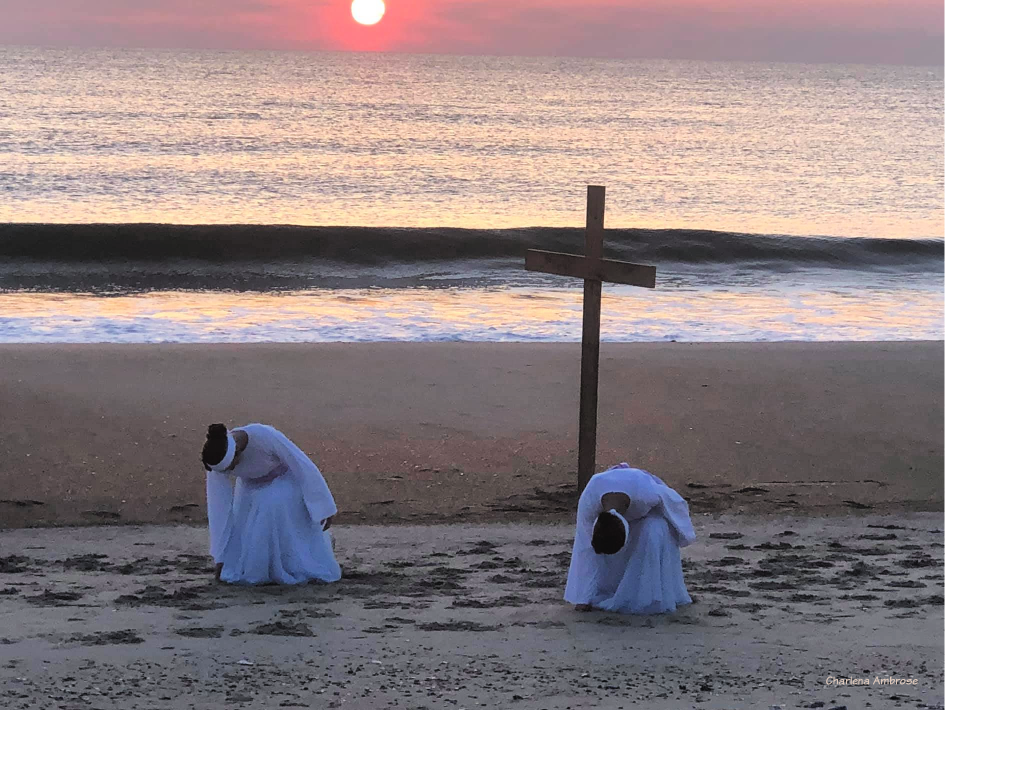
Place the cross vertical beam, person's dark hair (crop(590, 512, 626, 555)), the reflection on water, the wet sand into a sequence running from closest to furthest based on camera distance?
the wet sand → person's dark hair (crop(590, 512, 626, 555)) → the cross vertical beam → the reflection on water

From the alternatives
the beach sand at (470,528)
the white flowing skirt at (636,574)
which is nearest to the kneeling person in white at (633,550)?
the white flowing skirt at (636,574)

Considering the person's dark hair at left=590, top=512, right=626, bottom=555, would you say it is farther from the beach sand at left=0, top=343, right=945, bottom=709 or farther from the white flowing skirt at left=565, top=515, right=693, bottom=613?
the beach sand at left=0, top=343, right=945, bottom=709

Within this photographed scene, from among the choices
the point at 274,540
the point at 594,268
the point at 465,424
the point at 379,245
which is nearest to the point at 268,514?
the point at 274,540

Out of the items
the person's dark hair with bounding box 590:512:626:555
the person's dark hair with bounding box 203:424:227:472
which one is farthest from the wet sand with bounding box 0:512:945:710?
the person's dark hair with bounding box 203:424:227:472

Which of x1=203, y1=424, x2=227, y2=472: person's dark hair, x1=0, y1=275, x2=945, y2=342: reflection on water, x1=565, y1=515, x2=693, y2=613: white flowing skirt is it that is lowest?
x1=565, y1=515, x2=693, y2=613: white flowing skirt

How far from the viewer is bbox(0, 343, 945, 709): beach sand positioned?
186 inches

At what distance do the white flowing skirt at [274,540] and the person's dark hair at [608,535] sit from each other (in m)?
1.48

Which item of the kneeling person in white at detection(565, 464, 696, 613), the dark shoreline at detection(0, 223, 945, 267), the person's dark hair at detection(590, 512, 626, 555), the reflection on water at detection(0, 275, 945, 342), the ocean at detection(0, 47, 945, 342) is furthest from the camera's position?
the dark shoreline at detection(0, 223, 945, 267)

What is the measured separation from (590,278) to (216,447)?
9.28 ft

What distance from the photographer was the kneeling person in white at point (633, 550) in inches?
229

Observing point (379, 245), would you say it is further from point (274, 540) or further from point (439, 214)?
point (274, 540)

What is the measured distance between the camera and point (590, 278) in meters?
8.00

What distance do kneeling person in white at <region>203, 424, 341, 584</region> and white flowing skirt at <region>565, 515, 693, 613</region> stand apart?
124 centimetres

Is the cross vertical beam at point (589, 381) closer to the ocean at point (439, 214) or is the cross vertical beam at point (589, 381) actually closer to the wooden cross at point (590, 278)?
the wooden cross at point (590, 278)
